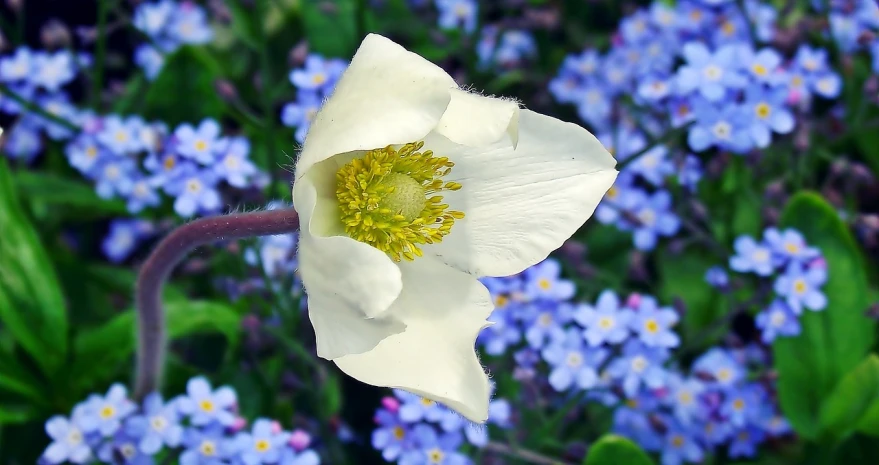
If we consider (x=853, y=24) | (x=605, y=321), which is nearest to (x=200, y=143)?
(x=605, y=321)

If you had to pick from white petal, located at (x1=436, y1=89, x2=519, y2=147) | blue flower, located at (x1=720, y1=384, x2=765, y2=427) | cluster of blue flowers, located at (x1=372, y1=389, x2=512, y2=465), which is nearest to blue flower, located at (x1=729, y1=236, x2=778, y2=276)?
blue flower, located at (x1=720, y1=384, x2=765, y2=427)

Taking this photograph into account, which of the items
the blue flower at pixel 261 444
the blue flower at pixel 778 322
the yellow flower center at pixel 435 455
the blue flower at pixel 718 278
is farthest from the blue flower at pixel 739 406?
the blue flower at pixel 261 444

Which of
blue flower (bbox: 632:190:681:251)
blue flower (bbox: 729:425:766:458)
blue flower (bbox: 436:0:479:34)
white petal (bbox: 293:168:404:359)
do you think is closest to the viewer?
white petal (bbox: 293:168:404:359)

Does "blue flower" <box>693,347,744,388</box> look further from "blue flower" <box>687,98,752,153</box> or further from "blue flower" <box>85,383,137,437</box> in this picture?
"blue flower" <box>85,383,137,437</box>

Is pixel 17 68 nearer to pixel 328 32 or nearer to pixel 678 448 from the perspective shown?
pixel 328 32

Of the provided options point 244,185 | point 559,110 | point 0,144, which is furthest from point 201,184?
point 559,110

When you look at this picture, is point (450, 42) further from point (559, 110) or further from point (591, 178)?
point (591, 178)
